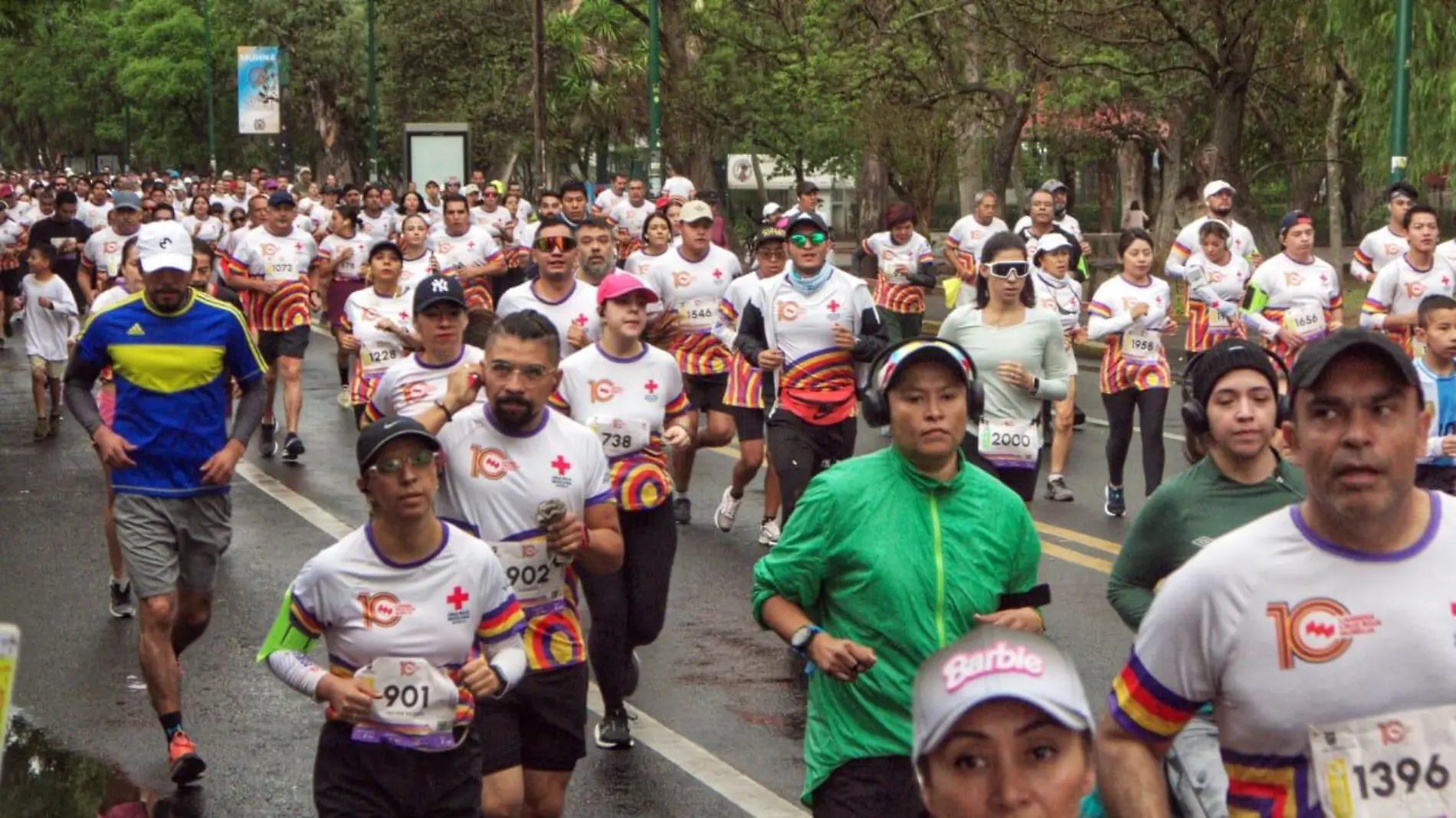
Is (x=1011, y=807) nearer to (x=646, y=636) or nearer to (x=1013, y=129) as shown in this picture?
(x=646, y=636)

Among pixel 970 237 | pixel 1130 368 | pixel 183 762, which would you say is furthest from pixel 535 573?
pixel 970 237

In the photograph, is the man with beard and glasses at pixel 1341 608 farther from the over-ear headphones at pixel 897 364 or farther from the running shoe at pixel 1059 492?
the running shoe at pixel 1059 492

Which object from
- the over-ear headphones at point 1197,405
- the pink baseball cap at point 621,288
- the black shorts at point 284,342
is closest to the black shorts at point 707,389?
the black shorts at point 284,342

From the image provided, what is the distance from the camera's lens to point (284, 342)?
1764 centimetres

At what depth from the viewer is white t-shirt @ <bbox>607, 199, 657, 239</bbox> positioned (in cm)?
2650

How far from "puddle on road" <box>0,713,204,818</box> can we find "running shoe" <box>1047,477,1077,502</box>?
7129 mm

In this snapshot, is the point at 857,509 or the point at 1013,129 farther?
the point at 1013,129

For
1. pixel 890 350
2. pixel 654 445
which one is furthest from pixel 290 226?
pixel 890 350

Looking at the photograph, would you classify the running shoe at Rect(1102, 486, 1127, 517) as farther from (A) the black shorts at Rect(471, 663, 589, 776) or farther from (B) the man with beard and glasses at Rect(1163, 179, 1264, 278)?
(A) the black shorts at Rect(471, 663, 589, 776)

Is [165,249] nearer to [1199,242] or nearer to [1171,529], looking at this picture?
[1171,529]

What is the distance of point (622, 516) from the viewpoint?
842 cm

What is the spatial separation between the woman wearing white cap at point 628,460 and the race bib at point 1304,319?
6519 mm

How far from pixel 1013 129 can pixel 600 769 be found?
972 inches

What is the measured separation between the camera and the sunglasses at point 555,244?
10.4 metres
